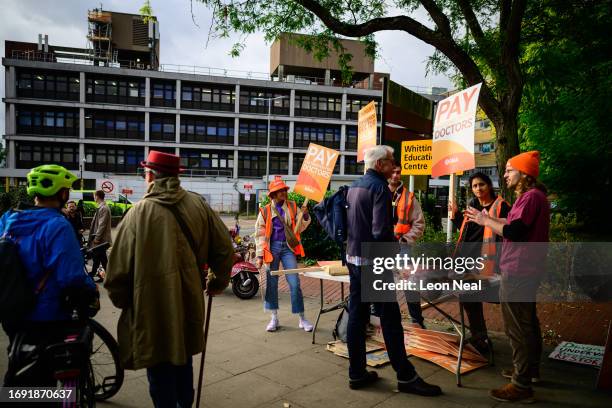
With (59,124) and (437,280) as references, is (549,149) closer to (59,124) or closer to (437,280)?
(437,280)

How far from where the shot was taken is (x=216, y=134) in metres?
49.6

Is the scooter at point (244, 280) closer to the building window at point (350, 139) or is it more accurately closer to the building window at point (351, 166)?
the building window at point (350, 139)

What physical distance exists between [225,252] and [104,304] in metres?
5.19

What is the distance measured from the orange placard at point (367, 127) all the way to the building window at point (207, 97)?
44937mm

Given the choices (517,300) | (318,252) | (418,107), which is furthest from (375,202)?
(318,252)

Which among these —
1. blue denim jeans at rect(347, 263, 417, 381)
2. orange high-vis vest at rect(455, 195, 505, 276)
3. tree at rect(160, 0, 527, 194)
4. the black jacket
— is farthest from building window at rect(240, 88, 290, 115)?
blue denim jeans at rect(347, 263, 417, 381)

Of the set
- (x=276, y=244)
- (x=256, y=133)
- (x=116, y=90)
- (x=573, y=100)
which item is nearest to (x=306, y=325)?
(x=276, y=244)

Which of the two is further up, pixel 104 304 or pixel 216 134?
pixel 216 134

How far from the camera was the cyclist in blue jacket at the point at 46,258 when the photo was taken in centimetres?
254

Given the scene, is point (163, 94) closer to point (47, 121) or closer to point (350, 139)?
point (47, 121)

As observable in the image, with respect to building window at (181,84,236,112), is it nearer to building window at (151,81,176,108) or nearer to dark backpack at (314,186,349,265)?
building window at (151,81,176,108)

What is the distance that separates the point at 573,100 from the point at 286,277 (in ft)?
28.4

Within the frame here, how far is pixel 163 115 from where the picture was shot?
158 ft

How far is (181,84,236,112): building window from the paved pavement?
152ft
